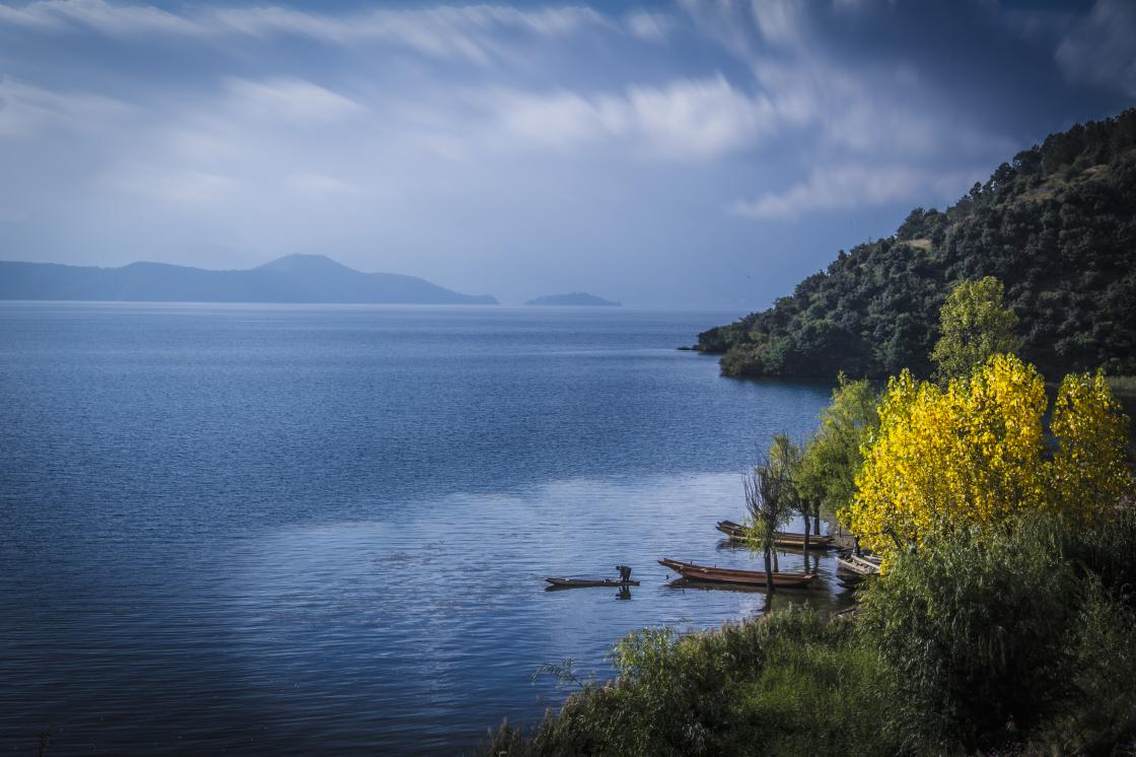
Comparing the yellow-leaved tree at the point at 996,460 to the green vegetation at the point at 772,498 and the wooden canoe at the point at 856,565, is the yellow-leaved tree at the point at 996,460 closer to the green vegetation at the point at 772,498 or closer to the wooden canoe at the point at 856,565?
the green vegetation at the point at 772,498

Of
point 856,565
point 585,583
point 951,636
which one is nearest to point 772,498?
point 856,565

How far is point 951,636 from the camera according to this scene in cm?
2445

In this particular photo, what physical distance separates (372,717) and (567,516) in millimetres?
30142

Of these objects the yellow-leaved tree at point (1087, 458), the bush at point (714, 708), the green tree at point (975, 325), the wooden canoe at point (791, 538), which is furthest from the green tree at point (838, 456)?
the green tree at point (975, 325)

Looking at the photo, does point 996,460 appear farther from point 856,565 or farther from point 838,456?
point 838,456

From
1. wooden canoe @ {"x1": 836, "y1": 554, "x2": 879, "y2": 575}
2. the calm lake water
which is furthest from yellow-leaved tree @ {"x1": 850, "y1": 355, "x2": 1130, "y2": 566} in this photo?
the calm lake water

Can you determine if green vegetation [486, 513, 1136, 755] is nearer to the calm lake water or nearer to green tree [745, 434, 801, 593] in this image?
the calm lake water

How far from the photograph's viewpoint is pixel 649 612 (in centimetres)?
4469

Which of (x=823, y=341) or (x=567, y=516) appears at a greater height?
(x=823, y=341)

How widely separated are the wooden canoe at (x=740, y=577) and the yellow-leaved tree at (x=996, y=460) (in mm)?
12116

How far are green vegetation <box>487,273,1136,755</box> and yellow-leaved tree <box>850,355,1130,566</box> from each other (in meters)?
0.07

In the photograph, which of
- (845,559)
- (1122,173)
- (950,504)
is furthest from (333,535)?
(1122,173)

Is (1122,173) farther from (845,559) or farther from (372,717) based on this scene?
(372,717)

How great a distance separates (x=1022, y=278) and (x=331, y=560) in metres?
123
